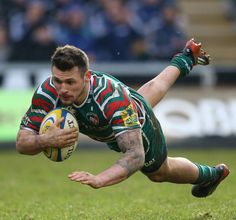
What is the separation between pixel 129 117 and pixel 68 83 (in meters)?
0.57

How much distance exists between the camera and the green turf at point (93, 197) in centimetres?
759

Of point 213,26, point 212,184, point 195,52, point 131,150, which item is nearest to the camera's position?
point 131,150

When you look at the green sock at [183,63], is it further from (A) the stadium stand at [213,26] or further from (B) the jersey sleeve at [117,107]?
(A) the stadium stand at [213,26]

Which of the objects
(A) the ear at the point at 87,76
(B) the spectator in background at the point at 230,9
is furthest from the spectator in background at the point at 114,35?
(A) the ear at the point at 87,76

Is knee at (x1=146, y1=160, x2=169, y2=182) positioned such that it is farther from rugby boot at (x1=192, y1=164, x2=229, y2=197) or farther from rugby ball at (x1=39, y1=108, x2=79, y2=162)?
rugby ball at (x1=39, y1=108, x2=79, y2=162)

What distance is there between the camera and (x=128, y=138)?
6.20m

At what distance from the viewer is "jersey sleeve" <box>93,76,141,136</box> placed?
6.24m

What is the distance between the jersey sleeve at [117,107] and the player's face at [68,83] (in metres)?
0.21

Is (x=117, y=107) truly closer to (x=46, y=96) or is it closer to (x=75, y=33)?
(x=46, y=96)

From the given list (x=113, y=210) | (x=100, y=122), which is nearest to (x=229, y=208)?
(x=113, y=210)

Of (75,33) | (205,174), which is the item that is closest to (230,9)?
(75,33)

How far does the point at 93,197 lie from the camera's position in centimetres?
927

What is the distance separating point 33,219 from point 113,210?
3.25 feet

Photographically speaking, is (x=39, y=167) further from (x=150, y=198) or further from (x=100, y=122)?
(x=100, y=122)
